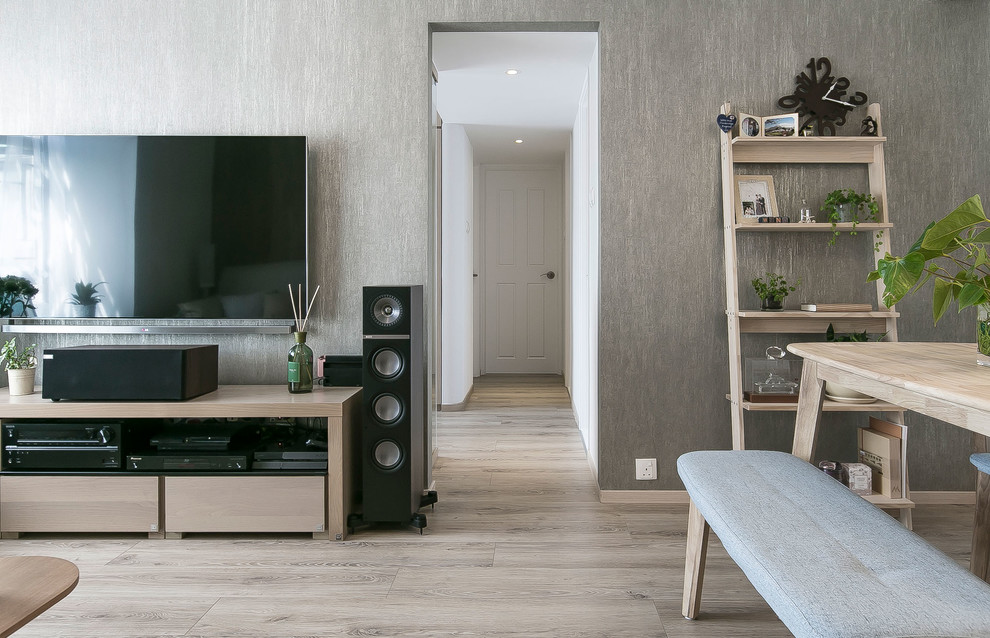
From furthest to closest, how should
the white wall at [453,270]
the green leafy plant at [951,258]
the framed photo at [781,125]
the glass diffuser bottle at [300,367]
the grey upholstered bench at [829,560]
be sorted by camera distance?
the white wall at [453,270], the framed photo at [781,125], the glass diffuser bottle at [300,367], the green leafy plant at [951,258], the grey upholstered bench at [829,560]

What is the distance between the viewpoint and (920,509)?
2973 millimetres

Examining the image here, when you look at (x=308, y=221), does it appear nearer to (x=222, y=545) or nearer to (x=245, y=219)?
(x=245, y=219)

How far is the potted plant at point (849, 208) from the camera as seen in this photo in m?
2.85

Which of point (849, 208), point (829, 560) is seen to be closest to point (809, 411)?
point (829, 560)

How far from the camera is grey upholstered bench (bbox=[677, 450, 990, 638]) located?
1043mm

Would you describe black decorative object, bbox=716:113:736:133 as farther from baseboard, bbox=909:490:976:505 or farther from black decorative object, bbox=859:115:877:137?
baseboard, bbox=909:490:976:505

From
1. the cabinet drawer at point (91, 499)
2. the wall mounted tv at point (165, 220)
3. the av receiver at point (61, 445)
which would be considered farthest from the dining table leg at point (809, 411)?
the av receiver at point (61, 445)

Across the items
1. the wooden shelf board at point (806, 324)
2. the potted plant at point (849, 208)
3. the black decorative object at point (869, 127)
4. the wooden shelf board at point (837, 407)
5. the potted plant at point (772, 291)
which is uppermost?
the black decorative object at point (869, 127)

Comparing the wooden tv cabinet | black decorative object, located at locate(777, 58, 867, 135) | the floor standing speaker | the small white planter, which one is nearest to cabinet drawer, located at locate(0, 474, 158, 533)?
the wooden tv cabinet

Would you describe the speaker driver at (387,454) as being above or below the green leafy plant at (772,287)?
below

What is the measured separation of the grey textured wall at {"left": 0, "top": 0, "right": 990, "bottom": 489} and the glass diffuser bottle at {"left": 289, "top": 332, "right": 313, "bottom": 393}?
0.99ft

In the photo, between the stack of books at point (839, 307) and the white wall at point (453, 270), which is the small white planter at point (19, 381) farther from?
the stack of books at point (839, 307)

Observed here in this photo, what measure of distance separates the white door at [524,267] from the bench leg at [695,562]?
565cm

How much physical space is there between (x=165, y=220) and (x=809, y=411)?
2.68m
